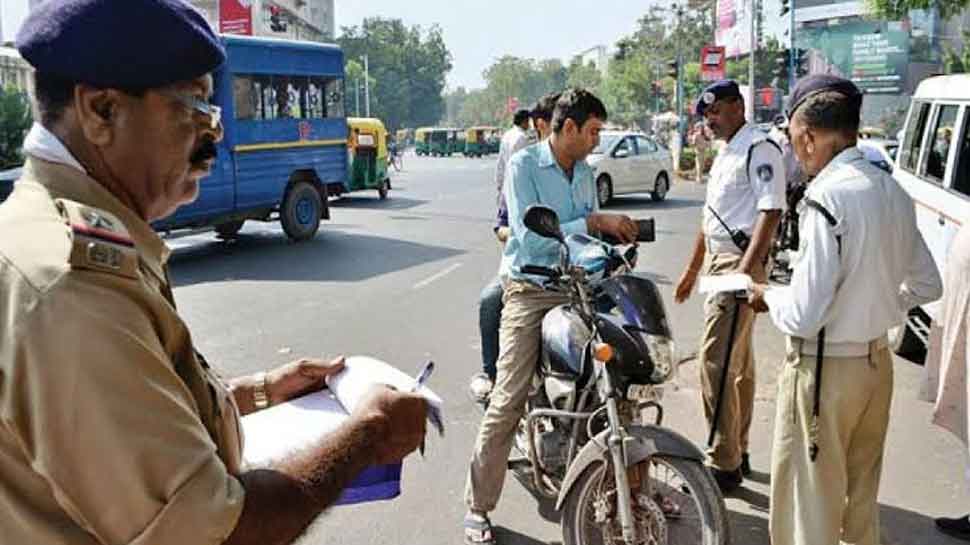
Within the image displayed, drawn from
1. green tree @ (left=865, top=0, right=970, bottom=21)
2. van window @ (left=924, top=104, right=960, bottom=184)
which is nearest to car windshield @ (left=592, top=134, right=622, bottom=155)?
green tree @ (left=865, top=0, right=970, bottom=21)

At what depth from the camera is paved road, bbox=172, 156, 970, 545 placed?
3.91 meters

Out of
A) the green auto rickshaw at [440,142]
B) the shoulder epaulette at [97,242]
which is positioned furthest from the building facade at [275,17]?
the green auto rickshaw at [440,142]

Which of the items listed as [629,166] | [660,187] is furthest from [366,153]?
[660,187]

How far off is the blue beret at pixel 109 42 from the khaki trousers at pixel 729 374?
330cm

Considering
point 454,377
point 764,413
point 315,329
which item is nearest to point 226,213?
point 315,329

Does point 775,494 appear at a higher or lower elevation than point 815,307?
lower

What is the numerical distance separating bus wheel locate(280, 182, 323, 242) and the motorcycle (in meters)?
10.1

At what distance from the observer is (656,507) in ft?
9.95

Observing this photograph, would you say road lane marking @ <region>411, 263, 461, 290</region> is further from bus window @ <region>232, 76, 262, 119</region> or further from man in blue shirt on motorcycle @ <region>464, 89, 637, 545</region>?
man in blue shirt on motorcycle @ <region>464, 89, 637, 545</region>

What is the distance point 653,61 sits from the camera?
62.8 metres

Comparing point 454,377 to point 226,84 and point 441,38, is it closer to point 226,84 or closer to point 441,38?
point 226,84

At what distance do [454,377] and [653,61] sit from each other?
197 feet

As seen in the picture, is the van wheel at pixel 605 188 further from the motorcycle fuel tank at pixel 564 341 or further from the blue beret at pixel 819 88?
the blue beret at pixel 819 88

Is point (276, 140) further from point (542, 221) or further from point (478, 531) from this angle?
point (542, 221)
